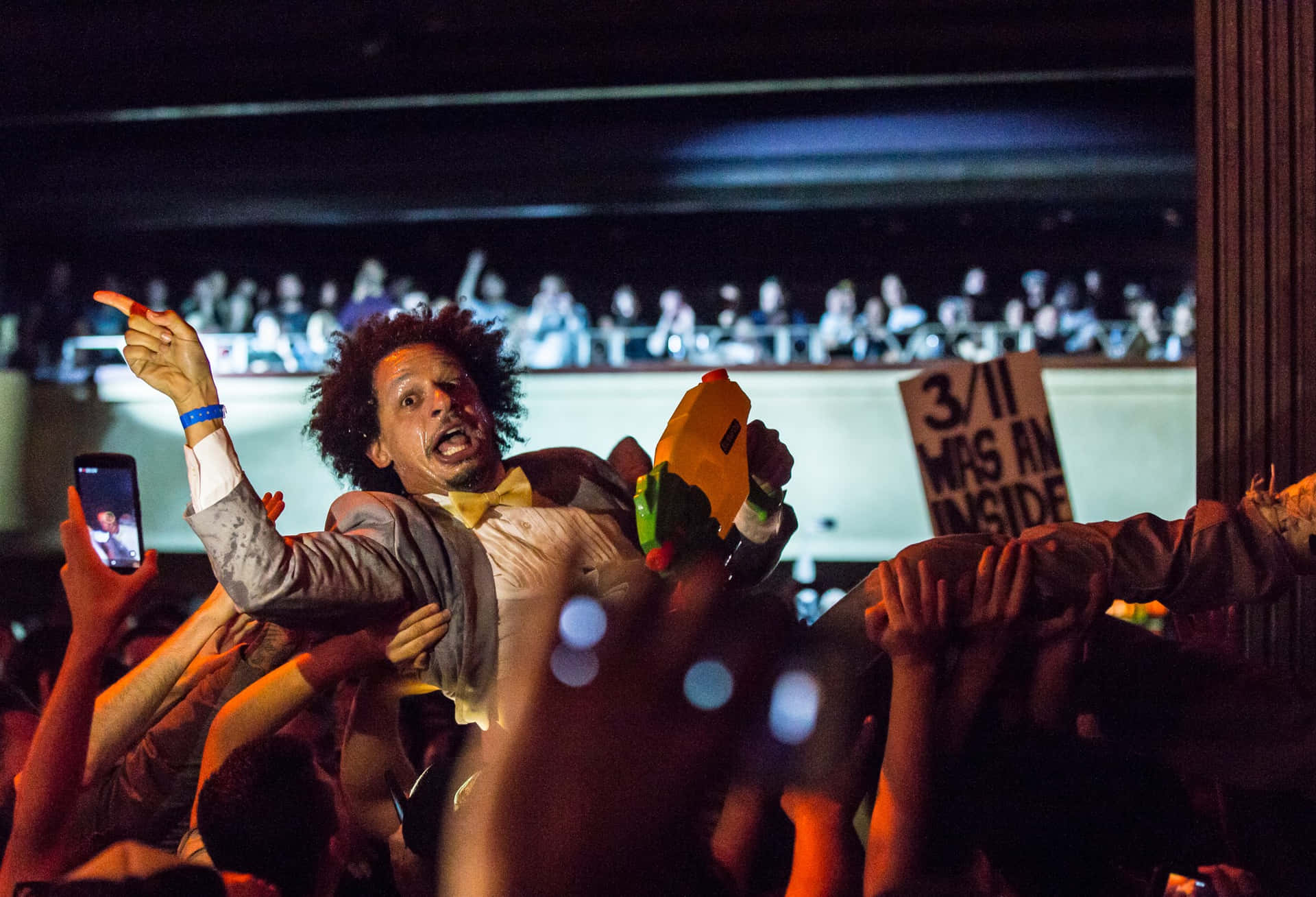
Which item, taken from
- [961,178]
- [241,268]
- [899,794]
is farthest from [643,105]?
[899,794]

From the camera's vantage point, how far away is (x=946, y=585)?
5.67ft

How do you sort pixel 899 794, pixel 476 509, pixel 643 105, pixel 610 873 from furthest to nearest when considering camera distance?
pixel 643 105 → pixel 476 509 → pixel 899 794 → pixel 610 873

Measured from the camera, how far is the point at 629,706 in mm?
1296

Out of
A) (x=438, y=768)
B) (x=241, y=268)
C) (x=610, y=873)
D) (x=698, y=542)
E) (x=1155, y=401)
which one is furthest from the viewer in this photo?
(x=241, y=268)

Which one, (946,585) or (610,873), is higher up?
(946,585)

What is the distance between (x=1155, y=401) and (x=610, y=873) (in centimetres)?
1092

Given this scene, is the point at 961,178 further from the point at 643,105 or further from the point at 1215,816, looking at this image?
the point at 1215,816

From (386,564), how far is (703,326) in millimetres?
11213

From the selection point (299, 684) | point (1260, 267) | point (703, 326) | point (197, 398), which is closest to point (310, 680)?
point (299, 684)

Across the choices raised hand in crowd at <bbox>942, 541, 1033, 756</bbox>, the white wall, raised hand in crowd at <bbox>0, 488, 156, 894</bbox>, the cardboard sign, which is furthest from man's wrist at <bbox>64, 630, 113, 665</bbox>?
the white wall

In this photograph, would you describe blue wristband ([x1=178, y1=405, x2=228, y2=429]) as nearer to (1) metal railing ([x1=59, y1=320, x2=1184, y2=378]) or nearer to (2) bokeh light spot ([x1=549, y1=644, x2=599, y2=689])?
(2) bokeh light spot ([x1=549, y1=644, x2=599, y2=689])

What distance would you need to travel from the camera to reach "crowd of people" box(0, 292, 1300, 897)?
137 cm

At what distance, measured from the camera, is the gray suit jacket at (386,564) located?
1.91 metres

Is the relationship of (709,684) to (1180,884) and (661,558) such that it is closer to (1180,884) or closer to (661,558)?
(661,558)
